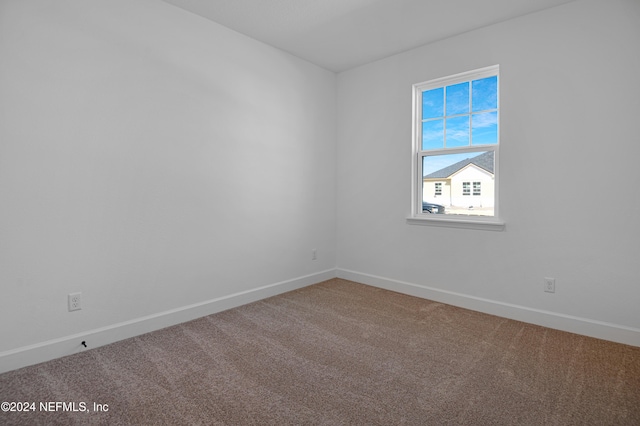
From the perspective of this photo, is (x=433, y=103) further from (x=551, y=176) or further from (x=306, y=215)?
(x=306, y=215)

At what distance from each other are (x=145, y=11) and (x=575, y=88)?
3.59 m

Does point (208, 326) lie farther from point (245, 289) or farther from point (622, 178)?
point (622, 178)

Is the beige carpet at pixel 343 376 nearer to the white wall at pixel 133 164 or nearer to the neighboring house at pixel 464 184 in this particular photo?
the white wall at pixel 133 164

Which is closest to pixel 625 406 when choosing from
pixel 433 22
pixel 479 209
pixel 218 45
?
pixel 479 209

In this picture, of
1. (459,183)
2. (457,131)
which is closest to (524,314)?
(459,183)

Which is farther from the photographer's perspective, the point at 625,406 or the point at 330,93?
the point at 330,93

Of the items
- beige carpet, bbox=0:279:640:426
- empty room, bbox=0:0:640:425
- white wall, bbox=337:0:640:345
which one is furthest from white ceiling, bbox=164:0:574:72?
beige carpet, bbox=0:279:640:426

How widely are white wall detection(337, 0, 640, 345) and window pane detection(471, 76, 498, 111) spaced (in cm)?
16

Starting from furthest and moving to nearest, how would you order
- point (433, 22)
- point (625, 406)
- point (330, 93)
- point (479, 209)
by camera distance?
1. point (330, 93)
2. point (479, 209)
3. point (433, 22)
4. point (625, 406)

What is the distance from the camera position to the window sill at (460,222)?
325 cm

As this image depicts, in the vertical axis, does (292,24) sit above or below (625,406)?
above

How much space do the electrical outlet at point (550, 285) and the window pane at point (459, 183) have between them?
757 mm

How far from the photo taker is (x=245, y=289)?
11.7 feet

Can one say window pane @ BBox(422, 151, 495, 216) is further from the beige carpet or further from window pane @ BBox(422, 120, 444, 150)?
the beige carpet
